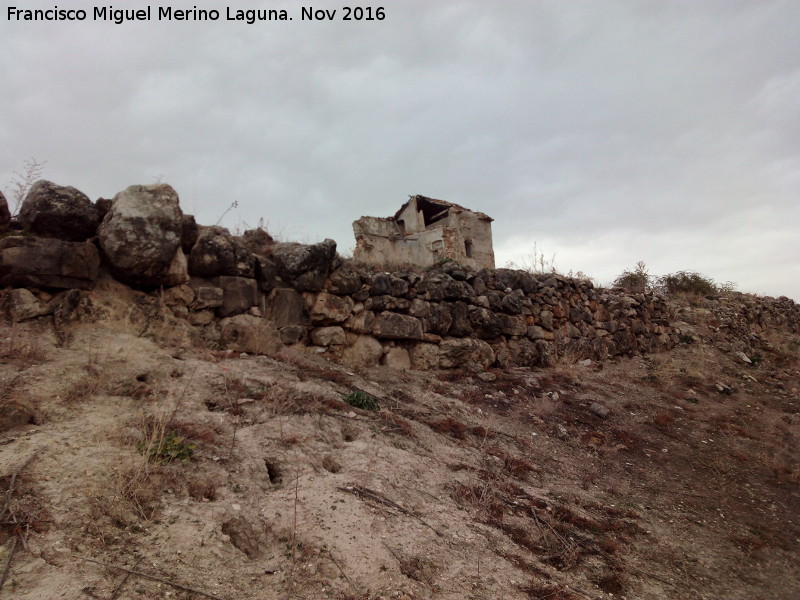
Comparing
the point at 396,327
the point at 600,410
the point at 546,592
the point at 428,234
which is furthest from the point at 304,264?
the point at 428,234

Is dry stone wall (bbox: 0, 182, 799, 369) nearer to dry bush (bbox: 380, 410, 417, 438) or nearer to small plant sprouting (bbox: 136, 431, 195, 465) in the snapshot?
dry bush (bbox: 380, 410, 417, 438)

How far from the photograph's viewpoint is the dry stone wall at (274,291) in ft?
14.9

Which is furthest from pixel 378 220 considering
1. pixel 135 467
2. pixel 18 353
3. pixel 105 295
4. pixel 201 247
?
pixel 135 467

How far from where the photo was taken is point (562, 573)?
277 cm

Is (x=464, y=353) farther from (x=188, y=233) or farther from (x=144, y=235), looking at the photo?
(x=144, y=235)

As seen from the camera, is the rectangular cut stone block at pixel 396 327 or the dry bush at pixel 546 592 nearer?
the dry bush at pixel 546 592

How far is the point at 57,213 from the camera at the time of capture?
4602 millimetres

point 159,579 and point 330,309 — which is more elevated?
point 330,309

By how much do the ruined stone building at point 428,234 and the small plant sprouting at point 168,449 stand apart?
29.9 ft

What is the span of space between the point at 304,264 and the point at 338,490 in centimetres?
357

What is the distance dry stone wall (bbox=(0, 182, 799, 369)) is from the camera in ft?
14.9

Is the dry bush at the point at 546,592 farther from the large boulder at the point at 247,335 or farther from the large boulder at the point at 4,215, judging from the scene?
the large boulder at the point at 4,215

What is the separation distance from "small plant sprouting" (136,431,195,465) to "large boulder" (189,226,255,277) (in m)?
2.79

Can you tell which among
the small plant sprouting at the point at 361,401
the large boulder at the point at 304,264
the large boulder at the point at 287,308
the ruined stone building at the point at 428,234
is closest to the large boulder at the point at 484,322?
the large boulder at the point at 304,264
